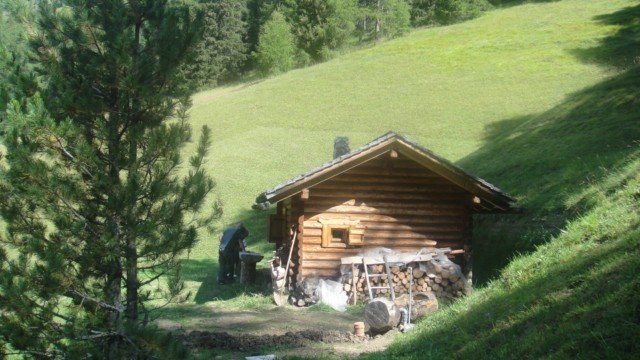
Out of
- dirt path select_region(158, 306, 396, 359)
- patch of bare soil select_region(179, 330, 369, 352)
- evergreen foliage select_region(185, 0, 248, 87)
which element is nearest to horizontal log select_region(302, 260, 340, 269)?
dirt path select_region(158, 306, 396, 359)

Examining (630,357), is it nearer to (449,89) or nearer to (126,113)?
(126,113)

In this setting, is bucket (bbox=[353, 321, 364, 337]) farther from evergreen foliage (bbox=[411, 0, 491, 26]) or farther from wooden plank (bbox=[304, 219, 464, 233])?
evergreen foliage (bbox=[411, 0, 491, 26])

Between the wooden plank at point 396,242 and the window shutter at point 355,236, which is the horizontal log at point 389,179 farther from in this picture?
the wooden plank at point 396,242

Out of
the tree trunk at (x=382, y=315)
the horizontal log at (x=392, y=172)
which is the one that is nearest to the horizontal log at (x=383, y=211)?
the horizontal log at (x=392, y=172)

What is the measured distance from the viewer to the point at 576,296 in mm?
7531

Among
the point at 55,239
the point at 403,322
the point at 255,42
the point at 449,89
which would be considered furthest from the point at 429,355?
the point at 255,42

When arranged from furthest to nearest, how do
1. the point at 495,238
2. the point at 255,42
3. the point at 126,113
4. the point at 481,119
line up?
the point at 255,42
the point at 481,119
the point at 495,238
the point at 126,113

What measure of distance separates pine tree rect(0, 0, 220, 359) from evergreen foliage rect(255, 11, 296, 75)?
5925 cm

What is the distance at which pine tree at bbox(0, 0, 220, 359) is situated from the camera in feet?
21.0

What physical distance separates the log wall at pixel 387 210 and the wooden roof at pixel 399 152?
0.67 meters

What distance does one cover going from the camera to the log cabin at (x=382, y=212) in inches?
620

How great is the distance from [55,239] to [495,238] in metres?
13.9

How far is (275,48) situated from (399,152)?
5281cm

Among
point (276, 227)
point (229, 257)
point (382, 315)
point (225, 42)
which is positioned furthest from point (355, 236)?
point (225, 42)
